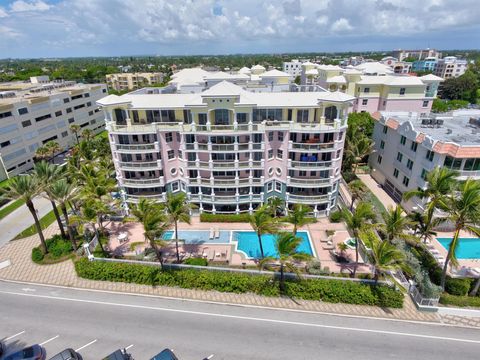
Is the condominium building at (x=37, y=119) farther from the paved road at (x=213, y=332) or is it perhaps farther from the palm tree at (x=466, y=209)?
the palm tree at (x=466, y=209)

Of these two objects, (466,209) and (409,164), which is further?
(409,164)

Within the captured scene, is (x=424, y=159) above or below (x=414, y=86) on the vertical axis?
below

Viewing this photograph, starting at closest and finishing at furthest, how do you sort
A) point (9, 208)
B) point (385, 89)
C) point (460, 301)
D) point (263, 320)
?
point (263, 320), point (460, 301), point (9, 208), point (385, 89)

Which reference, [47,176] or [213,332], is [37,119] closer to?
[47,176]

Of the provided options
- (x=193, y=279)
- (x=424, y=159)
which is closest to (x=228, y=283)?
(x=193, y=279)

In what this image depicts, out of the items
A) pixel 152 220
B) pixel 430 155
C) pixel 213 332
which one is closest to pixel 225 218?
pixel 152 220

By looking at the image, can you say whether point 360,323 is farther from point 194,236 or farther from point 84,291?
point 84,291

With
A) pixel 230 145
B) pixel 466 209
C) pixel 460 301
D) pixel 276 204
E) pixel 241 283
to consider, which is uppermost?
pixel 230 145

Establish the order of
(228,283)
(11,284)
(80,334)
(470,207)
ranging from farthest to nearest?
(11,284) < (228,283) < (80,334) < (470,207)
